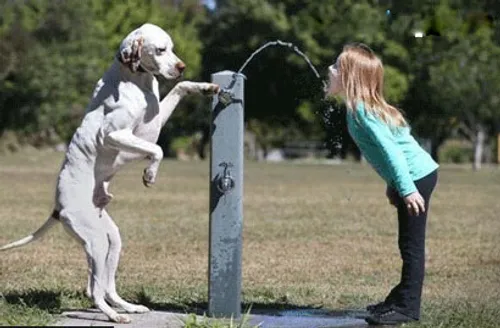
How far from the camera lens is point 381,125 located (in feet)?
22.0

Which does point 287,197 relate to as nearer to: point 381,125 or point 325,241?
point 325,241

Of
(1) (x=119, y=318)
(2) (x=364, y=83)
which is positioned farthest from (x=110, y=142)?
(2) (x=364, y=83)

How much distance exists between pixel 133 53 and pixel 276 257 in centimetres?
588

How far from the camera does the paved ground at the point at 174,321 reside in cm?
661

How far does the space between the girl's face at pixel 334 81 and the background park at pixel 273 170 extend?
2.04 feet

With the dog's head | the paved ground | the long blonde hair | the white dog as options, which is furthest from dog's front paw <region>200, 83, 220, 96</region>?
the paved ground

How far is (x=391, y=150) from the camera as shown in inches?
262

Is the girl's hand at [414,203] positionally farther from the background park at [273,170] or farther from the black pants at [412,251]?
the background park at [273,170]

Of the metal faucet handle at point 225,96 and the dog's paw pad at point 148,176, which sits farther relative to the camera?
the metal faucet handle at point 225,96

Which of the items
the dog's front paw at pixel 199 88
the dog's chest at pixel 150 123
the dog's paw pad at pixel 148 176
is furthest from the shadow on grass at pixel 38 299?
the dog's front paw at pixel 199 88

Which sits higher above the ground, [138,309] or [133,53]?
[133,53]

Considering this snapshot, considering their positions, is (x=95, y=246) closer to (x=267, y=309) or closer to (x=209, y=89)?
(x=209, y=89)

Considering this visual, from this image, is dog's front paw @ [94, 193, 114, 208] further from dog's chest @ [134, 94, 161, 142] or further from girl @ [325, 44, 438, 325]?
girl @ [325, 44, 438, 325]

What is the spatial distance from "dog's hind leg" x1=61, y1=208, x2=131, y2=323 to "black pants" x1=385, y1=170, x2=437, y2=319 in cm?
168
